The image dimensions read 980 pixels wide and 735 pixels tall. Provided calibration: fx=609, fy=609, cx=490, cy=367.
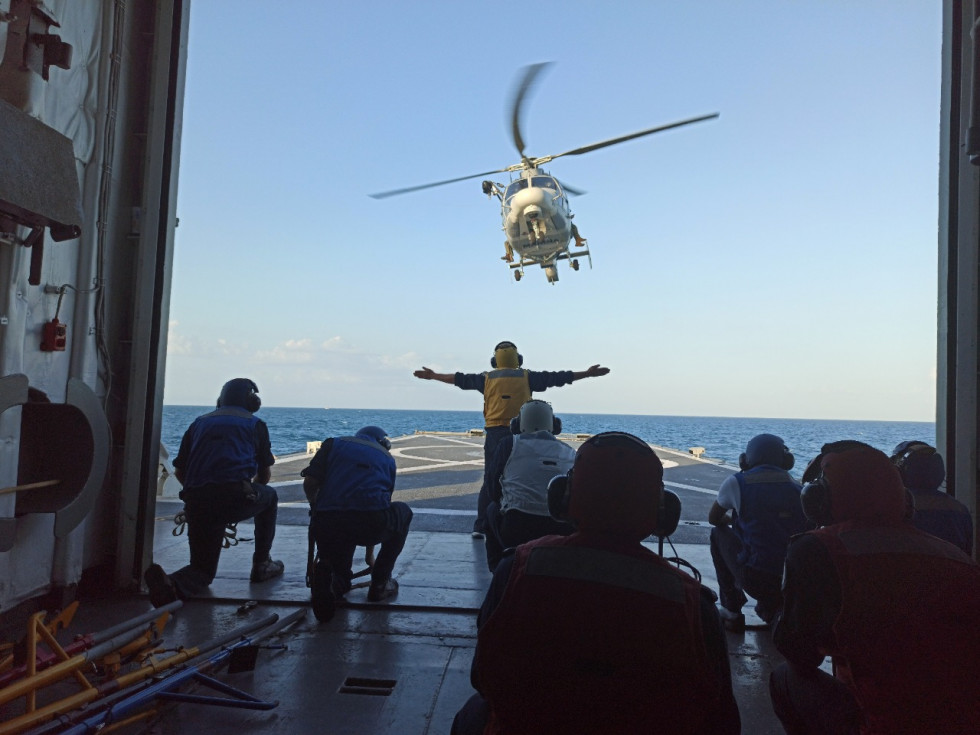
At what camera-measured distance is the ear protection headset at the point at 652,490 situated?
79.0 inches

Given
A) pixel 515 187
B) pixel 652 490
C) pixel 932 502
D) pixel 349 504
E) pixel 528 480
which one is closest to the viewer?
pixel 652 490

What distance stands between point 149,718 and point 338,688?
90 cm

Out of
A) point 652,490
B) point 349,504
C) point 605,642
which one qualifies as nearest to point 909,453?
point 652,490

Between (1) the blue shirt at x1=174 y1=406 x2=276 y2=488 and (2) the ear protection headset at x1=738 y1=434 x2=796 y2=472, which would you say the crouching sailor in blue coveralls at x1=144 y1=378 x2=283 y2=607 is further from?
(2) the ear protection headset at x1=738 y1=434 x2=796 y2=472

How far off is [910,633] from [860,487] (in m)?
0.55

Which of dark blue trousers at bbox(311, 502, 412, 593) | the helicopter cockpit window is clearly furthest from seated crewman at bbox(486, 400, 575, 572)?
the helicopter cockpit window

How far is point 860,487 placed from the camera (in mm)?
2361

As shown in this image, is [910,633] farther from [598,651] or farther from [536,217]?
[536,217]

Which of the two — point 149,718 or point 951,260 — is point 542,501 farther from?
point 951,260

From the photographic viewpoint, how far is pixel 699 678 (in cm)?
164

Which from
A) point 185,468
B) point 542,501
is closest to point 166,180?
point 185,468

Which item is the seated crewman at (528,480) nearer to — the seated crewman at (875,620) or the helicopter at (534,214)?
the seated crewman at (875,620)

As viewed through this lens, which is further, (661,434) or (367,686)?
(661,434)

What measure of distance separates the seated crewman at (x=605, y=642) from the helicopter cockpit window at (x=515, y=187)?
17460 mm
